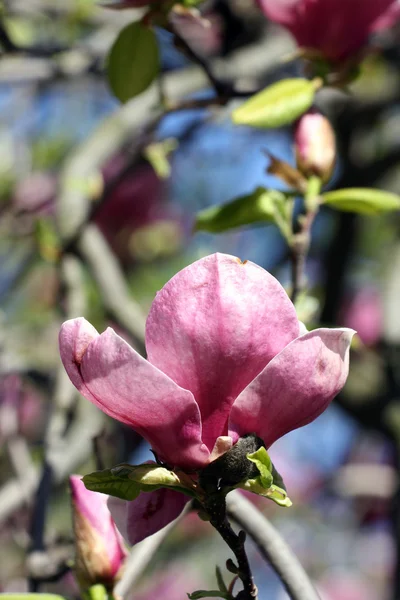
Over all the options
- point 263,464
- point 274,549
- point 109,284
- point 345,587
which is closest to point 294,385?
point 263,464

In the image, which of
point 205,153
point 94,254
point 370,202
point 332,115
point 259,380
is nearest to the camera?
point 259,380

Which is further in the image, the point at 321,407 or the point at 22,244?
the point at 22,244

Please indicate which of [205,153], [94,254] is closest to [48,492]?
[94,254]

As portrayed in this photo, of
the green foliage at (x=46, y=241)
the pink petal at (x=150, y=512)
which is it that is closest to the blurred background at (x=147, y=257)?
the green foliage at (x=46, y=241)

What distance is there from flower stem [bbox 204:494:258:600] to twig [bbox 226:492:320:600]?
0.37ft

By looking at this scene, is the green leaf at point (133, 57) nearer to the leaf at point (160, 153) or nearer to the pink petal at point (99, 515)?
the leaf at point (160, 153)

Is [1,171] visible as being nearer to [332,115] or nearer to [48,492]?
[332,115]

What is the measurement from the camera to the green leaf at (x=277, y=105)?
0.87 m

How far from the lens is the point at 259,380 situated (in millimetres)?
547

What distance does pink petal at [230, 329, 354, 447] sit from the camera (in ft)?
1.79

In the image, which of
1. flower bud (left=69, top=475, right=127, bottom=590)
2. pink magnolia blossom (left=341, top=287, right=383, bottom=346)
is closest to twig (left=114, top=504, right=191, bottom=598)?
flower bud (left=69, top=475, right=127, bottom=590)

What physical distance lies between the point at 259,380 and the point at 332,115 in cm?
187

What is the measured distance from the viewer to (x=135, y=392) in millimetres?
536

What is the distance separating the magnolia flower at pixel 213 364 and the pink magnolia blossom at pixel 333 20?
18.5 inches
